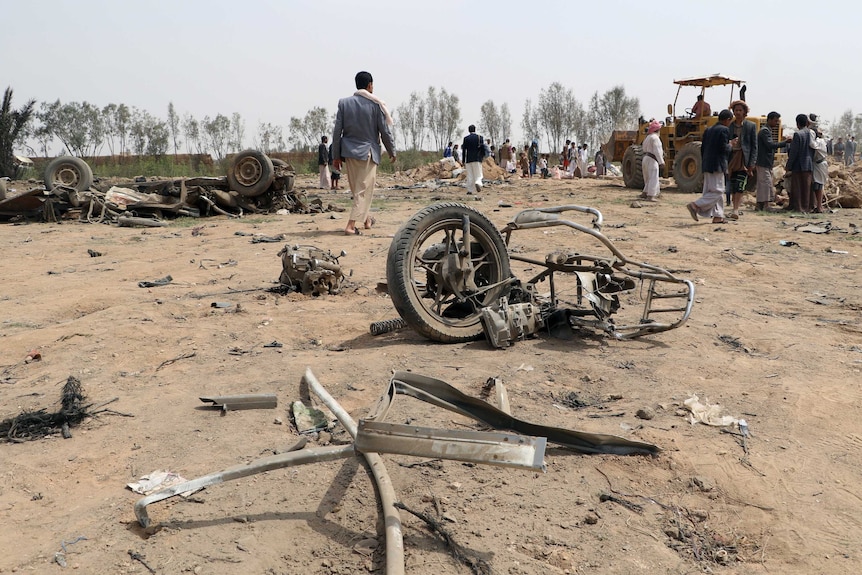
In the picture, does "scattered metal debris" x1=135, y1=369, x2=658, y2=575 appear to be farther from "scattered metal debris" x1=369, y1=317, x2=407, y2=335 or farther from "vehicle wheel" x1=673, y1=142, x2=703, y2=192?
"vehicle wheel" x1=673, y1=142, x2=703, y2=192

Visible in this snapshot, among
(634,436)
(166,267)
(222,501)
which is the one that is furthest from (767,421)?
(166,267)

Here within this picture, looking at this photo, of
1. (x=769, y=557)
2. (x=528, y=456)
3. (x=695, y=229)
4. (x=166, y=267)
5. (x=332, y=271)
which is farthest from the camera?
(x=695, y=229)

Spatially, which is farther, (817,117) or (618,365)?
(817,117)

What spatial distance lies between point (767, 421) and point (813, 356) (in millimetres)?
1140

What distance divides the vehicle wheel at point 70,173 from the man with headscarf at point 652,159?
34.1 feet

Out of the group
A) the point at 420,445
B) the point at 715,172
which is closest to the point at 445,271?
the point at 420,445

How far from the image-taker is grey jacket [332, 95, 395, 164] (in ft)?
28.2

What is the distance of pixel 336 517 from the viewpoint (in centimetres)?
231

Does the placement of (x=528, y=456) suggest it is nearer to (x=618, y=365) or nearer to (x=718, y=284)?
(x=618, y=365)

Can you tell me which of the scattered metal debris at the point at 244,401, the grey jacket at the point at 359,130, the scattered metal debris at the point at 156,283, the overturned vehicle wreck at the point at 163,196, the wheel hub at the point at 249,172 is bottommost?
the scattered metal debris at the point at 244,401

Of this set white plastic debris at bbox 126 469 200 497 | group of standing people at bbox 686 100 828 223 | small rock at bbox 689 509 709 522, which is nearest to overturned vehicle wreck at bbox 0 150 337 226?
group of standing people at bbox 686 100 828 223

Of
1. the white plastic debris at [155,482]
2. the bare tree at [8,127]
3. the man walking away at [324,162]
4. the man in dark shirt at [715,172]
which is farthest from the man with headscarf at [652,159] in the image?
the bare tree at [8,127]

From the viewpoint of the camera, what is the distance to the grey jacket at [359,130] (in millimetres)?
8609

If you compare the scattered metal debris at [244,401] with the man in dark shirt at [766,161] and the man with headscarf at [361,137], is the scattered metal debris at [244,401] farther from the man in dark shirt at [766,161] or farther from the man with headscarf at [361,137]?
the man in dark shirt at [766,161]
